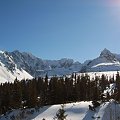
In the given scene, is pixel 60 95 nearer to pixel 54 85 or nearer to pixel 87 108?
pixel 54 85

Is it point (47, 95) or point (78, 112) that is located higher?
point (47, 95)

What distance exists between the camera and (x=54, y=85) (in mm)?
133875

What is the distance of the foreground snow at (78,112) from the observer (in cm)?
10494

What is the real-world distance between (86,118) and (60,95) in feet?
94.8

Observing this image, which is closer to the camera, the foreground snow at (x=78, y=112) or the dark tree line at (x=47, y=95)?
the foreground snow at (x=78, y=112)

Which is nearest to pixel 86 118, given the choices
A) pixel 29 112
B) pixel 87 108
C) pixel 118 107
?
pixel 87 108

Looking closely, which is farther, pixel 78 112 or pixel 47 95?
pixel 47 95

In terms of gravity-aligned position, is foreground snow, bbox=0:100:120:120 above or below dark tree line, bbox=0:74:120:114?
below

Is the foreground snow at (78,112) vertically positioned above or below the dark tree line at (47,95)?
below

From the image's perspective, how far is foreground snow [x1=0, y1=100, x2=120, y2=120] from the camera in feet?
344

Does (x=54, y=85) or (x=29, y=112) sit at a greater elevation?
(x=54, y=85)

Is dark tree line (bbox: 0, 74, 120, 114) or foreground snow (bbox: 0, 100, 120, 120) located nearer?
foreground snow (bbox: 0, 100, 120, 120)

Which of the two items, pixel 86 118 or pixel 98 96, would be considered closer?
pixel 86 118

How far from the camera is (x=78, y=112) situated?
108 m
